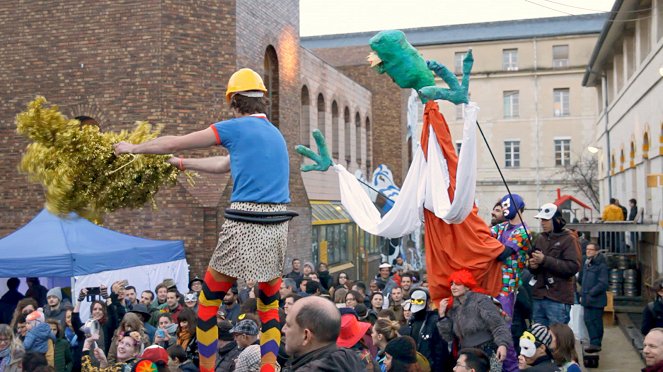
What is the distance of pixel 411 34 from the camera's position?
57375 millimetres

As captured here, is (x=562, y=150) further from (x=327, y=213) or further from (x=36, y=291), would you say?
(x=36, y=291)

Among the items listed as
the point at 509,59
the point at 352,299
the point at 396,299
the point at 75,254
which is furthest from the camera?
the point at 509,59

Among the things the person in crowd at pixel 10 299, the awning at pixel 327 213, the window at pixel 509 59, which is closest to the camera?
the person in crowd at pixel 10 299

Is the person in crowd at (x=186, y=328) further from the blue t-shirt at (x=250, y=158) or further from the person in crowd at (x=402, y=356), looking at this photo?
the blue t-shirt at (x=250, y=158)

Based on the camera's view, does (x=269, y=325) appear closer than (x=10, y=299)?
Yes

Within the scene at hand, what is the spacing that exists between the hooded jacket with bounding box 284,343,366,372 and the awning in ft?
58.5

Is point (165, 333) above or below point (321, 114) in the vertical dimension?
below

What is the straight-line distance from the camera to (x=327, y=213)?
23.3 m

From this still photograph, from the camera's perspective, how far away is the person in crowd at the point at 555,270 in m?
7.23

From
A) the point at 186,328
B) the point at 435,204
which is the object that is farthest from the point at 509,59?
the point at 435,204

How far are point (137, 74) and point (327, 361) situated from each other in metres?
13.4

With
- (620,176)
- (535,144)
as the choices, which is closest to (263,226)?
(620,176)

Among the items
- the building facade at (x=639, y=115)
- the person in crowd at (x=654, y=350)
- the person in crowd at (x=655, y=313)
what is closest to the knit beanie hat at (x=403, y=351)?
the person in crowd at (x=654, y=350)

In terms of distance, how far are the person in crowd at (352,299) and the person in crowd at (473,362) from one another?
3.83 meters
